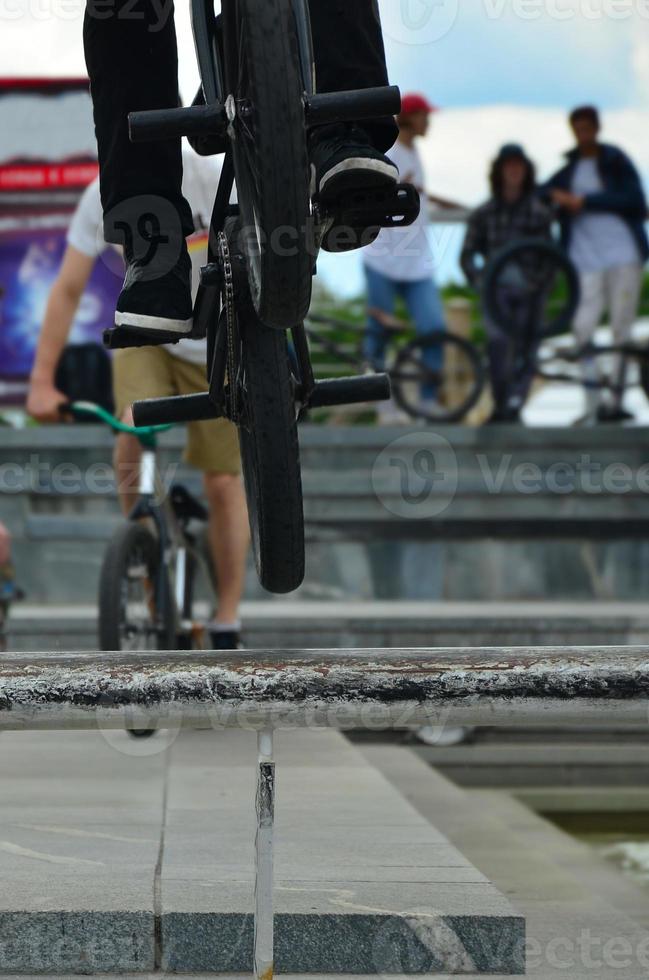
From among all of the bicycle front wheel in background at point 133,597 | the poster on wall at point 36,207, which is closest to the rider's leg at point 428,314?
the poster on wall at point 36,207

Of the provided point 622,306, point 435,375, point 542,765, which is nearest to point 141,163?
point 542,765

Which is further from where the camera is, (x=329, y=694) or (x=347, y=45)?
(x=347, y=45)

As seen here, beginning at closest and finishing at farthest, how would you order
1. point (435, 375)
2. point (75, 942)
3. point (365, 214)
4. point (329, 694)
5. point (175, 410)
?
point (329, 694), point (75, 942), point (365, 214), point (175, 410), point (435, 375)

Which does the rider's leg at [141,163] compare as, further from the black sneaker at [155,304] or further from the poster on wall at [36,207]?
the poster on wall at [36,207]

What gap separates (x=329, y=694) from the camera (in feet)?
5.95

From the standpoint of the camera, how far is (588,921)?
99.5 inches

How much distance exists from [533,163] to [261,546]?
6442mm

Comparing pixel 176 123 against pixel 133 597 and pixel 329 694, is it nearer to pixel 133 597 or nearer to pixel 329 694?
pixel 329 694

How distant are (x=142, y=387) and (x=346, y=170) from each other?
71.7 inches

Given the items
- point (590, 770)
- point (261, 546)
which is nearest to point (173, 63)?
point (261, 546)

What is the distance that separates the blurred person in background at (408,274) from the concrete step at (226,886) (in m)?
5.08

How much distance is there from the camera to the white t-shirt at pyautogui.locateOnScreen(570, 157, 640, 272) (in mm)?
8688

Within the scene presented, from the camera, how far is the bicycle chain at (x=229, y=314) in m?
2.48

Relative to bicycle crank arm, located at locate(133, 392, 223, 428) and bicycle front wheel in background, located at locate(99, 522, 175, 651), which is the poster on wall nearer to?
bicycle front wheel in background, located at locate(99, 522, 175, 651)
